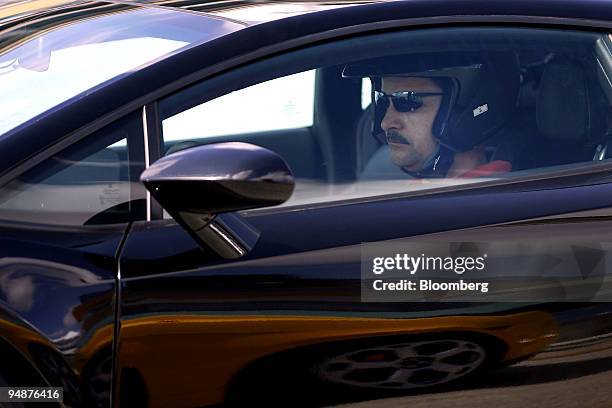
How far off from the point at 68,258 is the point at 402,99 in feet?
2.85

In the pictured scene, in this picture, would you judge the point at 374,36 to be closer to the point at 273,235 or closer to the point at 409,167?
the point at 409,167

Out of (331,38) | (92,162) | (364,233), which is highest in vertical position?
(331,38)

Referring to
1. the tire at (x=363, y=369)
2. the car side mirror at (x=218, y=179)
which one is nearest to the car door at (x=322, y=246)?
the tire at (x=363, y=369)

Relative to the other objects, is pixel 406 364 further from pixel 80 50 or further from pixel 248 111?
pixel 80 50

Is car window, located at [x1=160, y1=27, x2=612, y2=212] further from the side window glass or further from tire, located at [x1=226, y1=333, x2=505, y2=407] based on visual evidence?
tire, located at [x1=226, y1=333, x2=505, y2=407]

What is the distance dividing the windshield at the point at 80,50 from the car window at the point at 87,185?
149 millimetres

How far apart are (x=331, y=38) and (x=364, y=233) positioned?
44 centimetres

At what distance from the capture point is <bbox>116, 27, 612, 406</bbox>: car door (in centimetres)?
198

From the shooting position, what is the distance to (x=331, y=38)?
2.26 metres

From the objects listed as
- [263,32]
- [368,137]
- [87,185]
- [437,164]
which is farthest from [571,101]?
[87,185]

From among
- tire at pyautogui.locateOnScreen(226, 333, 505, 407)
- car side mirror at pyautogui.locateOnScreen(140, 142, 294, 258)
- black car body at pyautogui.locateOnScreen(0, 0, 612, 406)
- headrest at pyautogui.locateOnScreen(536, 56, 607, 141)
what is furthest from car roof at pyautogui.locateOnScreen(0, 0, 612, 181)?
tire at pyautogui.locateOnScreen(226, 333, 505, 407)

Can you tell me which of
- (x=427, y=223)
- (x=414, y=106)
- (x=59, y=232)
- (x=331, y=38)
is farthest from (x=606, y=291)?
(x=59, y=232)

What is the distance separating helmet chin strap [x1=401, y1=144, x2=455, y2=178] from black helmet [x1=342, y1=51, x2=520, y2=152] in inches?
0.7

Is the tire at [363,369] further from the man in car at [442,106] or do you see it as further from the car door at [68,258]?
the man in car at [442,106]
